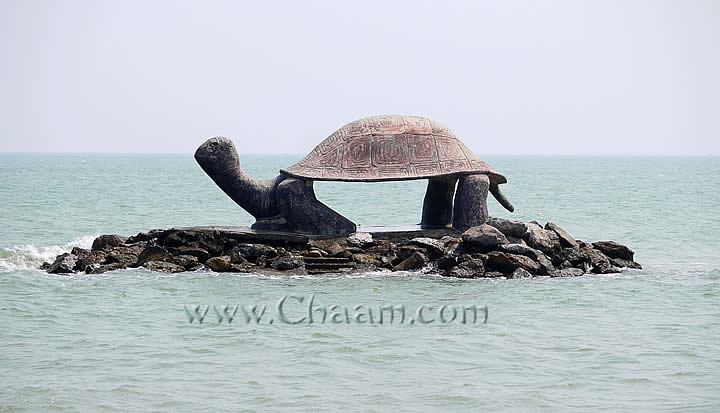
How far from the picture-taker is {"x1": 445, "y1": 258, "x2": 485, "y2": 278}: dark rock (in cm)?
1324

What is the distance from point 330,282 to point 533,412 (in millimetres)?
5801

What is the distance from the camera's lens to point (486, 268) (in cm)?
1349

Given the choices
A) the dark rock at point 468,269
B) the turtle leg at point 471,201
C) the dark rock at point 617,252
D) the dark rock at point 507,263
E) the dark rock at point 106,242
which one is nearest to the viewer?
the dark rock at point 468,269

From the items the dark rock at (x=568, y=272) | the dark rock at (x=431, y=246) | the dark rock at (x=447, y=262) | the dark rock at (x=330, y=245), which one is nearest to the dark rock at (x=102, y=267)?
the dark rock at (x=330, y=245)

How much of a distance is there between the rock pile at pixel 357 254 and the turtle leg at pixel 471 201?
9.9 inches

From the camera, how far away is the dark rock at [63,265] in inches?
555

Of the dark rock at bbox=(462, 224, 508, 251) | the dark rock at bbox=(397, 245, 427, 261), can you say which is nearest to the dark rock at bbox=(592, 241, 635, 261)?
the dark rock at bbox=(462, 224, 508, 251)

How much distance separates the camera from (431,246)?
13938mm

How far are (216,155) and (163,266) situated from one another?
2.13m

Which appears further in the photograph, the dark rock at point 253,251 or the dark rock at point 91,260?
the dark rock at point 91,260

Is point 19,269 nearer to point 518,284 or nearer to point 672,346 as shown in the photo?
point 518,284

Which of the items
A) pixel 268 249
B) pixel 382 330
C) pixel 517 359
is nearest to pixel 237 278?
pixel 268 249

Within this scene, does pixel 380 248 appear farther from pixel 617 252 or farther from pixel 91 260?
pixel 91 260

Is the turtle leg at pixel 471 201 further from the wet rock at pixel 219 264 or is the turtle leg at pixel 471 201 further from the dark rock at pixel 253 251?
the wet rock at pixel 219 264
